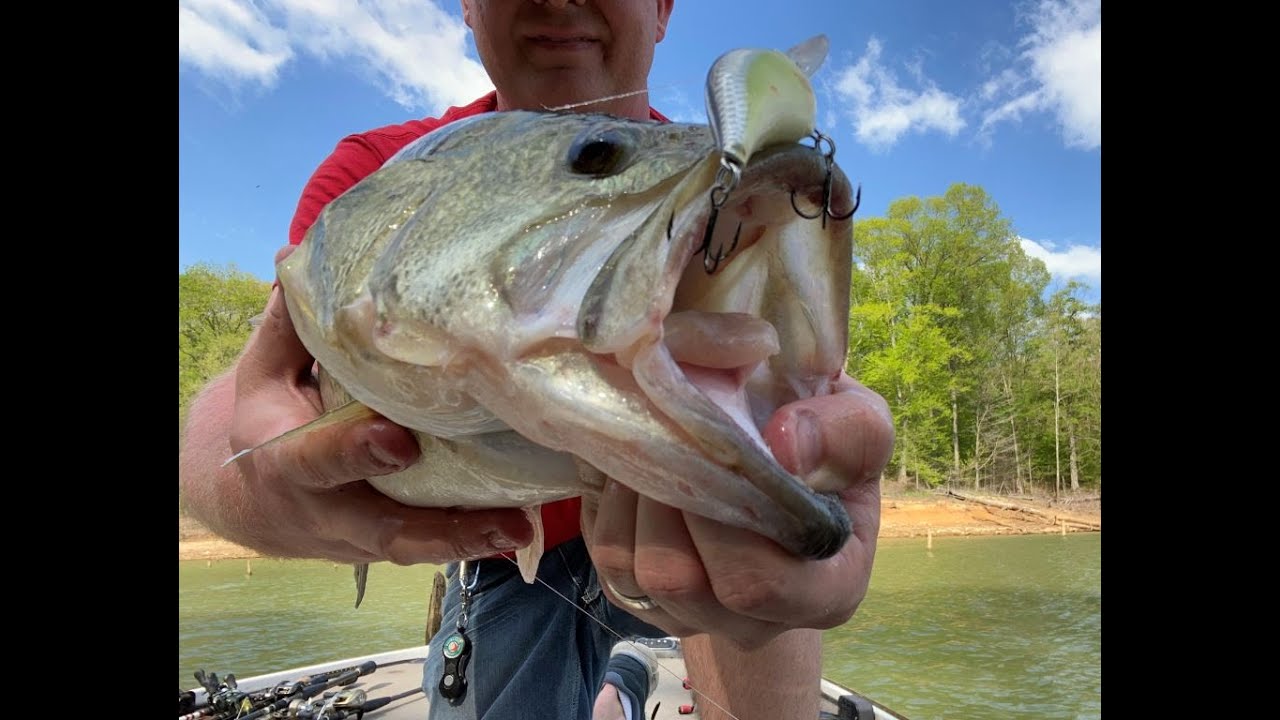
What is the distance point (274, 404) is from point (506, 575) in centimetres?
142

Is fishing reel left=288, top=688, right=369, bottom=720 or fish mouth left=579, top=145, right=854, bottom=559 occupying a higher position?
fish mouth left=579, top=145, right=854, bottom=559

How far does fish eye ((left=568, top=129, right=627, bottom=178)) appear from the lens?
2.97 ft

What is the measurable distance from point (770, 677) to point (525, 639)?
88cm

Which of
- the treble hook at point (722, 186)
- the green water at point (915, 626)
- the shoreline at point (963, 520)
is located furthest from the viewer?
the shoreline at point (963, 520)

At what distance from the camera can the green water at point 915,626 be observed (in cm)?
1353

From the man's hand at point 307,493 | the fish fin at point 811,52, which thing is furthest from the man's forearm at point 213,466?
the fish fin at point 811,52

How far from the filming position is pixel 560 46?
230 centimetres

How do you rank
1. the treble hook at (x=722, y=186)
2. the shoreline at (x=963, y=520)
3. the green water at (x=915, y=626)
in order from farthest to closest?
1. the shoreline at (x=963, y=520)
2. the green water at (x=915, y=626)
3. the treble hook at (x=722, y=186)

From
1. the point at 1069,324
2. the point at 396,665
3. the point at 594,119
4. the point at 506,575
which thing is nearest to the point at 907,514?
the point at 1069,324

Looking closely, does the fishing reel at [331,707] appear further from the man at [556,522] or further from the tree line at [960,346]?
the tree line at [960,346]

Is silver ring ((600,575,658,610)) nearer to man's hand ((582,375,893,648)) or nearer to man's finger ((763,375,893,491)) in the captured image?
man's hand ((582,375,893,648))

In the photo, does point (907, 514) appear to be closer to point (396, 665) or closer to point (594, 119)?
point (396, 665)

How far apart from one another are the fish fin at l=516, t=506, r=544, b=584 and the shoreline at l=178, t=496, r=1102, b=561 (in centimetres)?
2466

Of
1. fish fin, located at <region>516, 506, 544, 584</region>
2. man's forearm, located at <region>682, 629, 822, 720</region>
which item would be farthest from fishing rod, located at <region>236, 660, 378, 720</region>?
fish fin, located at <region>516, 506, 544, 584</region>
